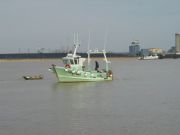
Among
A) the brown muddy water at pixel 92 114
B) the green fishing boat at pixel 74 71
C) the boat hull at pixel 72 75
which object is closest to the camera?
the brown muddy water at pixel 92 114

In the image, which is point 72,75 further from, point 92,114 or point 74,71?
point 92,114

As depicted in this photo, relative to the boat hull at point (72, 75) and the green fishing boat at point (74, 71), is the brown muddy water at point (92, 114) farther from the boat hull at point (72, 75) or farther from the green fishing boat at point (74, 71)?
the boat hull at point (72, 75)

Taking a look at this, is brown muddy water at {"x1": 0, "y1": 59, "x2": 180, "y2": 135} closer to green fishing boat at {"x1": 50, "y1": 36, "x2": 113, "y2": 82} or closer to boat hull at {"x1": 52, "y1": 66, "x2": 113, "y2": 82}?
green fishing boat at {"x1": 50, "y1": 36, "x2": 113, "y2": 82}

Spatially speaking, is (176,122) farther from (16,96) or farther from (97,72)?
(97,72)

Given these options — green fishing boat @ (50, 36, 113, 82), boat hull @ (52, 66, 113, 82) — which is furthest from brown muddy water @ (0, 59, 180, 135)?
boat hull @ (52, 66, 113, 82)

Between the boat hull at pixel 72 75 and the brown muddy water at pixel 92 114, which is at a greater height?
the boat hull at pixel 72 75

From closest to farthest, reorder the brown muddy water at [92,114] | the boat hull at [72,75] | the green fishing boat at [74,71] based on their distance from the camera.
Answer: the brown muddy water at [92,114]
the green fishing boat at [74,71]
the boat hull at [72,75]

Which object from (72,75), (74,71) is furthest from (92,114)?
(72,75)

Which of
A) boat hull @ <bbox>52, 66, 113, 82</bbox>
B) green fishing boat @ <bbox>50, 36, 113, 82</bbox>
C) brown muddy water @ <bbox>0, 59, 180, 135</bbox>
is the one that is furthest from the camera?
boat hull @ <bbox>52, 66, 113, 82</bbox>

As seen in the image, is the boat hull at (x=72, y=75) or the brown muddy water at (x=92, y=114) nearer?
the brown muddy water at (x=92, y=114)

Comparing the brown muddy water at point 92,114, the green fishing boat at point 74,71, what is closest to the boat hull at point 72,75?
the green fishing boat at point 74,71

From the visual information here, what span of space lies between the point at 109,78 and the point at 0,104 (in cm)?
2412

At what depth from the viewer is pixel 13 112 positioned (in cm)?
3072

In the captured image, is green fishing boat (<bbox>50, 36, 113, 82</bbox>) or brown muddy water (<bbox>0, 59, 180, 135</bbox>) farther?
green fishing boat (<bbox>50, 36, 113, 82</bbox>)
